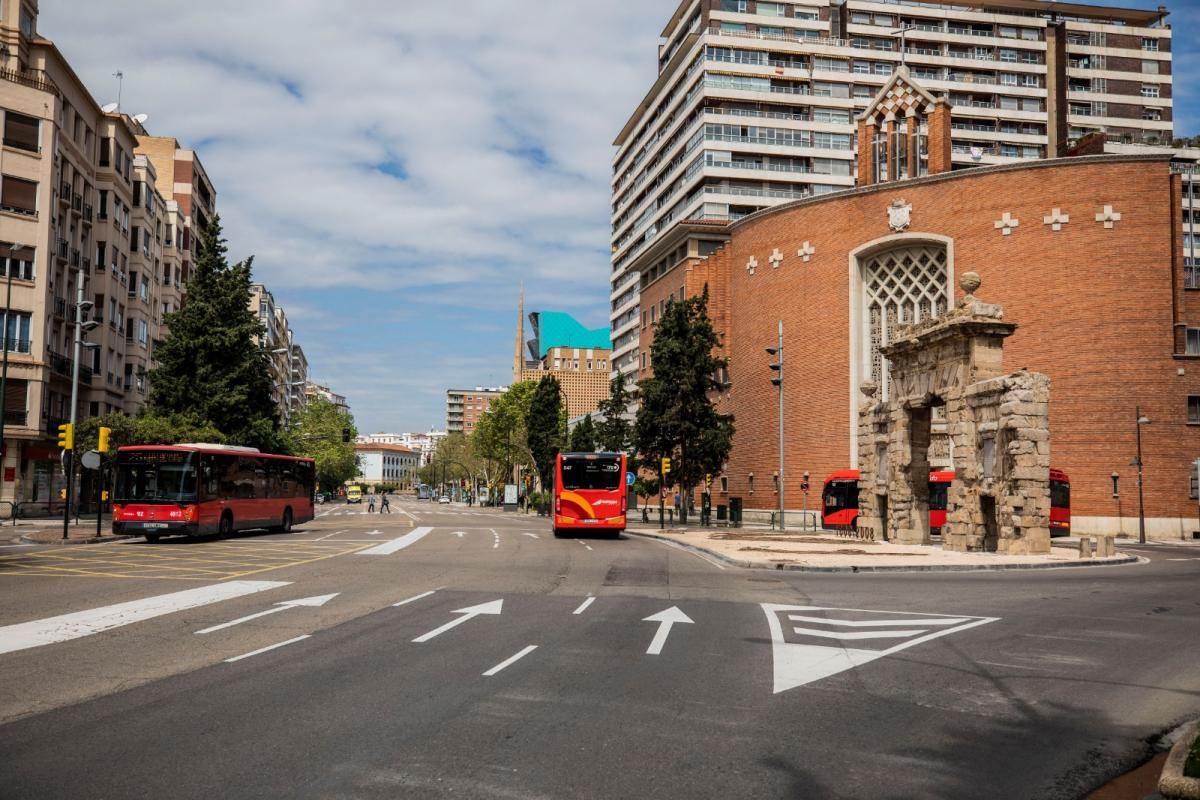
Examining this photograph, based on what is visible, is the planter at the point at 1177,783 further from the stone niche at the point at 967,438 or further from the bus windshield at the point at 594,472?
the bus windshield at the point at 594,472

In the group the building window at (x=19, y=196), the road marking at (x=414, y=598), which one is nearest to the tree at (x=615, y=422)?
the building window at (x=19, y=196)

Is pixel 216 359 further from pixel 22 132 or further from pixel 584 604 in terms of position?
pixel 584 604

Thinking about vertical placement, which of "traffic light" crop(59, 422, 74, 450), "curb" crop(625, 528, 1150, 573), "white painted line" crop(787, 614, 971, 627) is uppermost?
"traffic light" crop(59, 422, 74, 450)

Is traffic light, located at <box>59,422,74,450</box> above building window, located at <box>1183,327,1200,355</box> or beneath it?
beneath

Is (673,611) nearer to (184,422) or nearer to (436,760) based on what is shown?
(436,760)

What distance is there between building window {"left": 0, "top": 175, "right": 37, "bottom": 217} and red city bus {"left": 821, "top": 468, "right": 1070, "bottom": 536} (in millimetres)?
40499

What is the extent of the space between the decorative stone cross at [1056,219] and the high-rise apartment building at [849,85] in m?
29.7

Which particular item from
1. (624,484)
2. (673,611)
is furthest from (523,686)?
(624,484)

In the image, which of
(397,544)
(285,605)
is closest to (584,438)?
(397,544)

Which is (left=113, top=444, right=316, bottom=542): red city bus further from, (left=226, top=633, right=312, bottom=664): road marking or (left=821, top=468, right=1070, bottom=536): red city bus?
(left=821, top=468, right=1070, bottom=536): red city bus

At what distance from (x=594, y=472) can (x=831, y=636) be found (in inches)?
993

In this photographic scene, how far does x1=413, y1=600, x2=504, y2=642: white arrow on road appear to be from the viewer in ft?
35.3

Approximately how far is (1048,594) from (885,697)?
34.6 feet

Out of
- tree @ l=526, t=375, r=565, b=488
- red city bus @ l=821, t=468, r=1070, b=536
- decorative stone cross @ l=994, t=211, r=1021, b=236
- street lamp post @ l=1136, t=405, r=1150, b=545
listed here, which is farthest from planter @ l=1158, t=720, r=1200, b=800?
tree @ l=526, t=375, r=565, b=488
